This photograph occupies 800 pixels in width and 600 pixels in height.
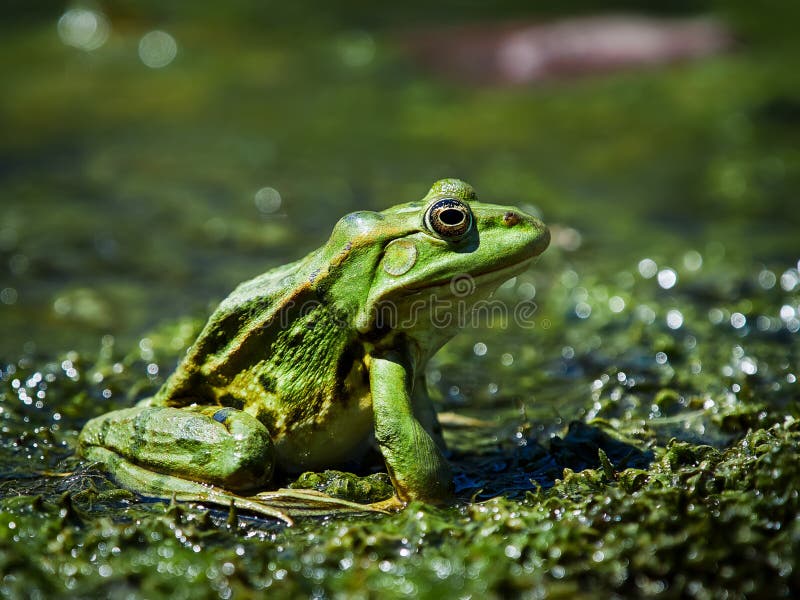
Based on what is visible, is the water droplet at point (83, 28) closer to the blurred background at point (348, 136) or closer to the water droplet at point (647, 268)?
the blurred background at point (348, 136)

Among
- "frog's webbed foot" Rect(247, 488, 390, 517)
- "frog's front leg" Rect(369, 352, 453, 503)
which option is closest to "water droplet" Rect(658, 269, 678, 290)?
"frog's front leg" Rect(369, 352, 453, 503)

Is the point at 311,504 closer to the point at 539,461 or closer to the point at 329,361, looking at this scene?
the point at 329,361

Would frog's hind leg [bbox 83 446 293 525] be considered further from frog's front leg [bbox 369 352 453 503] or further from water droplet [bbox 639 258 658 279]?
water droplet [bbox 639 258 658 279]

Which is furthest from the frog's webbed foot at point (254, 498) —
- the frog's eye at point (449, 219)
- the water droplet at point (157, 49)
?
the water droplet at point (157, 49)

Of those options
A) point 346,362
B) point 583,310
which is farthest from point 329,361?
point 583,310

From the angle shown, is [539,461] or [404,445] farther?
[539,461]

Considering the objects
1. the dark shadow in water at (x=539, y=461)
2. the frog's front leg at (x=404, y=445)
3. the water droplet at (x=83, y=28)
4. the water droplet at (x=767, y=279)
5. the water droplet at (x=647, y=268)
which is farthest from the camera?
the water droplet at (x=83, y=28)
